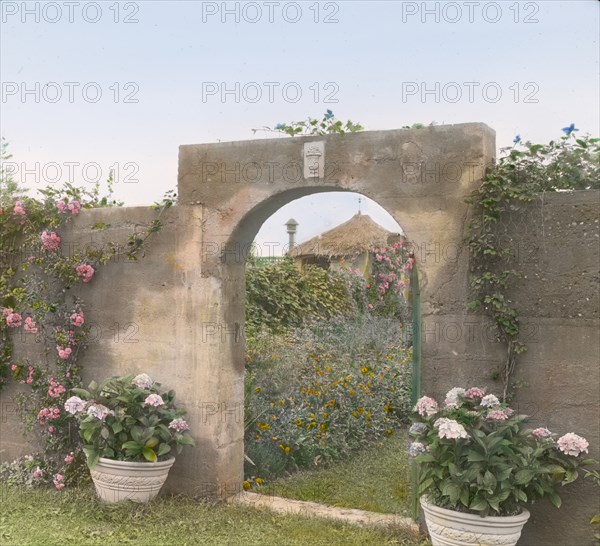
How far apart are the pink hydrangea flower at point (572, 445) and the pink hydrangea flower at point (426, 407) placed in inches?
30.3

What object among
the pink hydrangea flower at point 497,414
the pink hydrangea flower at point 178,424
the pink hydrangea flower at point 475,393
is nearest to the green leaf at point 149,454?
the pink hydrangea flower at point 178,424

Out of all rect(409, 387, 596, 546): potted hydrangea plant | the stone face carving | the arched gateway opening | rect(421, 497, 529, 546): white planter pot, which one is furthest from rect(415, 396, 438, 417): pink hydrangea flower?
the stone face carving

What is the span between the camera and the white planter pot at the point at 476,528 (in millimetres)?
4281

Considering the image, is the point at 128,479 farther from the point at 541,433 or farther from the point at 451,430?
the point at 541,433

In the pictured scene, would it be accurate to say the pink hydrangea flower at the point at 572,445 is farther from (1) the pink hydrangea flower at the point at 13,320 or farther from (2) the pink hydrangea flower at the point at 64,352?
(1) the pink hydrangea flower at the point at 13,320

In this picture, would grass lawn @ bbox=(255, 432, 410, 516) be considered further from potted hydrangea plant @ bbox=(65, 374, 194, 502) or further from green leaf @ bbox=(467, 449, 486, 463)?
green leaf @ bbox=(467, 449, 486, 463)

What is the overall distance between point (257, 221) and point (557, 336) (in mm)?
2435

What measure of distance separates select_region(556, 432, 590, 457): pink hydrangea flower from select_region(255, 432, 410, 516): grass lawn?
1.61 metres

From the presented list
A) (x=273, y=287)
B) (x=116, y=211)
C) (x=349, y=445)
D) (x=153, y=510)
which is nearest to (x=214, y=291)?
(x=116, y=211)

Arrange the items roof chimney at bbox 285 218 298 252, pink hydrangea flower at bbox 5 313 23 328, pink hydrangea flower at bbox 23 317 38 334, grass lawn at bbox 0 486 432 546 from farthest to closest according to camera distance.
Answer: roof chimney at bbox 285 218 298 252 < pink hydrangea flower at bbox 5 313 23 328 < pink hydrangea flower at bbox 23 317 38 334 < grass lawn at bbox 0 486 432 546

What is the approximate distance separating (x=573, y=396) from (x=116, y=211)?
12.5 ft

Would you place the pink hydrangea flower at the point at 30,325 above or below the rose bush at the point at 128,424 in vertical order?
above

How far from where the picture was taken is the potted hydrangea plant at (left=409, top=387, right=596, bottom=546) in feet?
14.0

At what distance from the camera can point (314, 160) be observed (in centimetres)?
532
